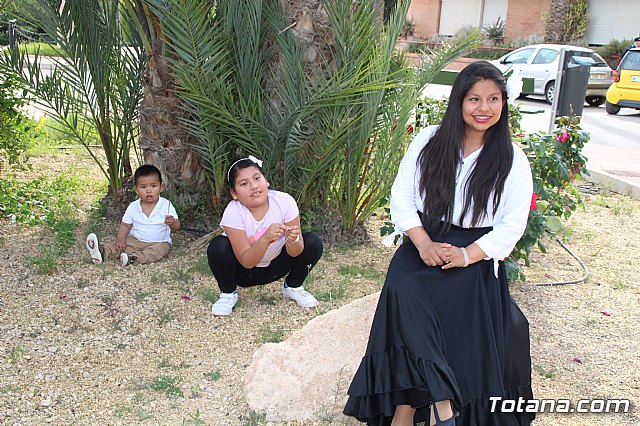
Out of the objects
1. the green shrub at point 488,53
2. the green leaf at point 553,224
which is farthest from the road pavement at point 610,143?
the green shrub at point 488,53

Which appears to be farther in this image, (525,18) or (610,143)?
(525,18)

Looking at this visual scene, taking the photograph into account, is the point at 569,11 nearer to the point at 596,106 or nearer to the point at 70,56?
the point at 596,106

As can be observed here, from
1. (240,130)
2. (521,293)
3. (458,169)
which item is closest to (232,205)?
(240,130)

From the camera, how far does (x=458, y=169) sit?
2955 mm

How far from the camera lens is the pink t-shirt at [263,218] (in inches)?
150

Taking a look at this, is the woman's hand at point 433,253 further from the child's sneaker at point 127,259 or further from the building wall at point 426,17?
the building wall at point 426,17

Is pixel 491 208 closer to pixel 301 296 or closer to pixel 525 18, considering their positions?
pixel 301 296

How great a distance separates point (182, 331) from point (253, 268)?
533 mm

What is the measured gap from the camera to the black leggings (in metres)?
3.88

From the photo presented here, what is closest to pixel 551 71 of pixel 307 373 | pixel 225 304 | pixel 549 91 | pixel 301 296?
pixel 549 91

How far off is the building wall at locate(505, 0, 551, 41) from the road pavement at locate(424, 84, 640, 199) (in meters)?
11.2

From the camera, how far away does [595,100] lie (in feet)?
55.9

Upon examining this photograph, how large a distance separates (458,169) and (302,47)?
2.24 m

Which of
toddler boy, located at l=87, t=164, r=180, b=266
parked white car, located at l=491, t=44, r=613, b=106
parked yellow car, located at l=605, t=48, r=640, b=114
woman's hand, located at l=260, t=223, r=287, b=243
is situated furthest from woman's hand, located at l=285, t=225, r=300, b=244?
parked white car, located at l=491, t=44, r=613, b=106
